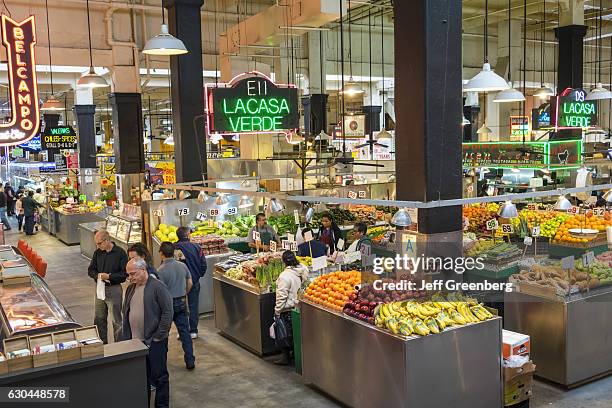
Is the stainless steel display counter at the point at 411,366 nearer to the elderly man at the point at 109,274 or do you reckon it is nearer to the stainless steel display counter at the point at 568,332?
the stainless steel display counter at the point at 568,332

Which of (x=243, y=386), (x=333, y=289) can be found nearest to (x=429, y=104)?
(x=333, y=289)

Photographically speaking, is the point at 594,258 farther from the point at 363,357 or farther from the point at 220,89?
the point at 220,89

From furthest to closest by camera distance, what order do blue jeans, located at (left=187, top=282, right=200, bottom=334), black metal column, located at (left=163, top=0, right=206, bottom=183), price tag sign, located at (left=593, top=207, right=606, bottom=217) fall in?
black metal column, located at (left=163, top=0, right=206, bottom=183)
price tag sign, located at (left=593, top=207, right=606, bottom=217)
blue jeans, located at (left=187, top=282, right=200, bottom=334)

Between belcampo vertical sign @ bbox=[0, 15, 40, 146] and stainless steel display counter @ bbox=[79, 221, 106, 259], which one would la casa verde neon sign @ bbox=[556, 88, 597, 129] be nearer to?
belcampo vertical sign @ bbox=[0, 15, 40, 146]

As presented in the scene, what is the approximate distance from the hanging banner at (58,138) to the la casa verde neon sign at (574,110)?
18181mm

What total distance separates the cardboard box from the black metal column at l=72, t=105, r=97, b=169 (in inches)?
687

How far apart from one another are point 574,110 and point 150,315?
1024 centimetres

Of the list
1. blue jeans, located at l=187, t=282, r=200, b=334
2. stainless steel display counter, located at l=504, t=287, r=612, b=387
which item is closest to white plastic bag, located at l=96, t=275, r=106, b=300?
blue jeans, located at l=187, t=282, r=200, b=334

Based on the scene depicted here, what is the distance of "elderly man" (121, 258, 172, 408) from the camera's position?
620cm

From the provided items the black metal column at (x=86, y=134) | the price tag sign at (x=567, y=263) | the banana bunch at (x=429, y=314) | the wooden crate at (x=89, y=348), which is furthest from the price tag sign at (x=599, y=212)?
the black metal column at (x=86, y=134)

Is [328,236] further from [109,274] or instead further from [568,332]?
[568,332]

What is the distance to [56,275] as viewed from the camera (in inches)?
561

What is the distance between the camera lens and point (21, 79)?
27.9 feet

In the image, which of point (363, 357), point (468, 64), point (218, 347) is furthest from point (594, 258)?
point (468, 64)
